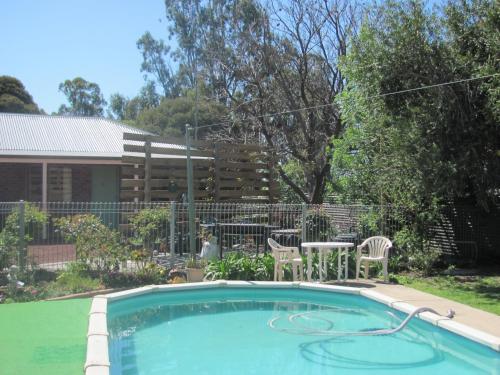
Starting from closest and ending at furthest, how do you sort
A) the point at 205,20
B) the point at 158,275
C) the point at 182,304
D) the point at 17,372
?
the point at 17,372 < the point at 182,304 < the point at 158,275 < the point at 205,20

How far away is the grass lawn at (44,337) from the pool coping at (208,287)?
0.45 ft

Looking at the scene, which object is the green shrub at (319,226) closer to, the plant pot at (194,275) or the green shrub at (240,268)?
the green shrub at (240,268)

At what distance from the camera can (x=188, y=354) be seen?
766 centimetres

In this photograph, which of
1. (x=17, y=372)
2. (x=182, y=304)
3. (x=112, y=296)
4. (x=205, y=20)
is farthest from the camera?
(x=205, y=20)

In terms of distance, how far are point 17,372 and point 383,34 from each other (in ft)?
32.1

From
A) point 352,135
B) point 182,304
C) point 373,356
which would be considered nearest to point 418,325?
point 373,356

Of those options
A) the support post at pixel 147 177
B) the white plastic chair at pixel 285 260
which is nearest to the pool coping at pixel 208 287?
the white plastic chair at pixel 285 260

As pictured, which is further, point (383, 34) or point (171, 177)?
point (171, 177)

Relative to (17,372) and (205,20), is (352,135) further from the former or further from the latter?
(205,20)

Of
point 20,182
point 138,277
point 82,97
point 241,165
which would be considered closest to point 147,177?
point 241,165

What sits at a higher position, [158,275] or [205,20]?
[205,20]

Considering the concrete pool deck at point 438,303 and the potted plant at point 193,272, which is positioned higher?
the potted plant at point 193,272

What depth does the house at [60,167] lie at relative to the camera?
1711 centimetres

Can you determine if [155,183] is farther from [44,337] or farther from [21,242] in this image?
[44,337]
